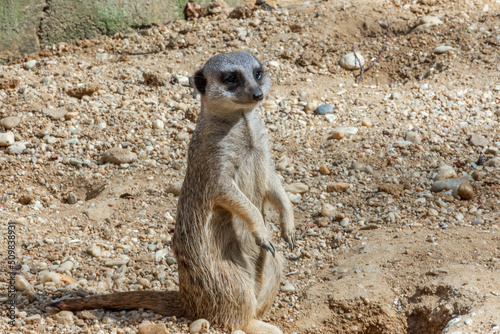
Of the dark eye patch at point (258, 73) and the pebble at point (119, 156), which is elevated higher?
the dark eye patch at point (258, 73)

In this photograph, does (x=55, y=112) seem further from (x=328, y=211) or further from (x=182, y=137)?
→ (x=328, y=211)

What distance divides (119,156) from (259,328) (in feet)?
6.20

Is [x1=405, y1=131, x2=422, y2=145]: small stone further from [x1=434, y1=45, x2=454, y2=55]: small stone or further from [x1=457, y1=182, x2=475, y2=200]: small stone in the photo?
[x1=434, y1=45, x2=454, y2=55]: small stone

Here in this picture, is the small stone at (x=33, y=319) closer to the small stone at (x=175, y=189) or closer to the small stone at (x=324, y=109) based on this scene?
the small stone at (x=175, y=189)

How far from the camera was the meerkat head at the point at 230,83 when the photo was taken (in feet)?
8.59

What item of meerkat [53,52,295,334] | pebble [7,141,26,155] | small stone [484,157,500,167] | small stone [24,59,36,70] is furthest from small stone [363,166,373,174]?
small stone [24,59,36,70]

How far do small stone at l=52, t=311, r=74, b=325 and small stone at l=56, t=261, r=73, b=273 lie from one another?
0.53 metres

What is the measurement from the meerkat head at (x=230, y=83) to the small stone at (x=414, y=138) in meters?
1.73

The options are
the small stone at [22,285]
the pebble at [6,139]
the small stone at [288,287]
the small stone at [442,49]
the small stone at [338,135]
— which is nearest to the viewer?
the small stone at [22,285]

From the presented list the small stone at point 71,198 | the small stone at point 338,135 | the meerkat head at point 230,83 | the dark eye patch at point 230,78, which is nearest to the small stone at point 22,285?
the small stone at point 71,198

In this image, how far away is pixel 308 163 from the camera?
4066 mm

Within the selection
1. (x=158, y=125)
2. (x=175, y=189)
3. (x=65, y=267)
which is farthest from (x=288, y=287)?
(x=158, y=125)

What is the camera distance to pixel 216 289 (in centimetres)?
273

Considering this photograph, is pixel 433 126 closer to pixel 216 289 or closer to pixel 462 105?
pixel 462 105
